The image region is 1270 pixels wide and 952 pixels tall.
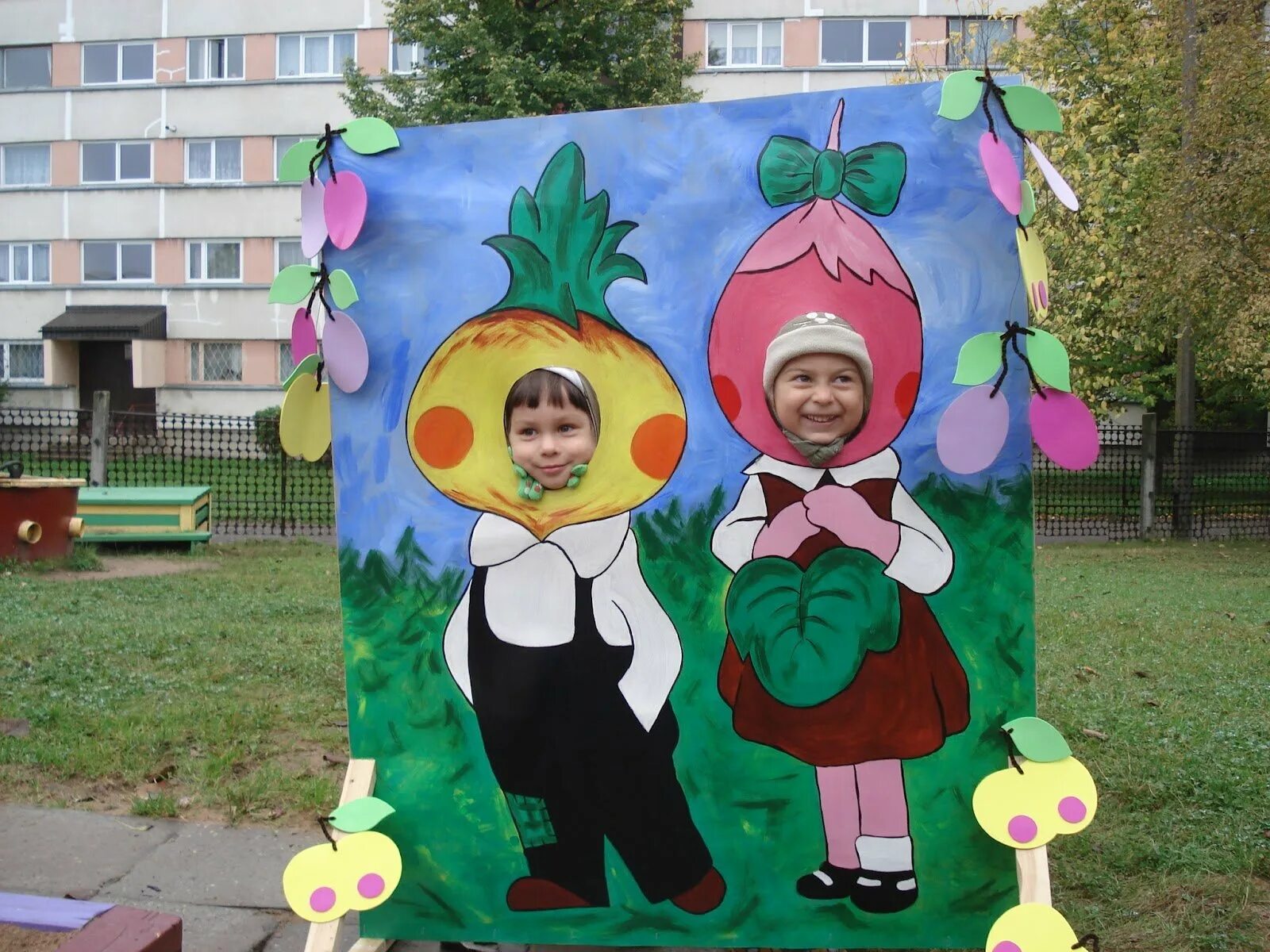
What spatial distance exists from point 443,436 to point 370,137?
71cm

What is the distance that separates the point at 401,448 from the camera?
8.70 ft

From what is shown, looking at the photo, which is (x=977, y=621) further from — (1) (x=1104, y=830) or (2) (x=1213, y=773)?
(2) (x=1213, y=773)

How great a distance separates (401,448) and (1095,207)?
47.0ft

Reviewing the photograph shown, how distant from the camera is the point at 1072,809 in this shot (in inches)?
92.4

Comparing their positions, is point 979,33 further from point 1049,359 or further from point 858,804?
point 858,804

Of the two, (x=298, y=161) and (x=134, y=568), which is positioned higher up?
(x=298, y=161)

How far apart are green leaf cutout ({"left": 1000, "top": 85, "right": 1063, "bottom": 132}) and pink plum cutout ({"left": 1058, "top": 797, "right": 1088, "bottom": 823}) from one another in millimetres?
1388

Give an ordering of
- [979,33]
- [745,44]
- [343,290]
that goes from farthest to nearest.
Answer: [745,44]
[979,33]
[343,290]

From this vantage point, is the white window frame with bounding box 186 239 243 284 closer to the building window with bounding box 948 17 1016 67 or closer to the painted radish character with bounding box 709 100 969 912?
the building window with bounding box 948 17 1016 67

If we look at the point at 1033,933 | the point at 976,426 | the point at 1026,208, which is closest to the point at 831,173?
the point at 1026,208

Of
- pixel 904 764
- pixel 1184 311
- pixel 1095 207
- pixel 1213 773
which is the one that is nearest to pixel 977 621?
pixel 904 764

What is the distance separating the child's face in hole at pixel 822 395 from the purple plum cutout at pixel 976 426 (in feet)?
0.61

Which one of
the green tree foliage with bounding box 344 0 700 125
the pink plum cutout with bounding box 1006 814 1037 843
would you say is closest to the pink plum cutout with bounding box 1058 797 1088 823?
the pink plum cutout with bounding box 1006 814 1037 843

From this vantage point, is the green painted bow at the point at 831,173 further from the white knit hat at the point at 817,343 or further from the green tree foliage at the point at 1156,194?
the green tree foliage at the point at 1156,194
